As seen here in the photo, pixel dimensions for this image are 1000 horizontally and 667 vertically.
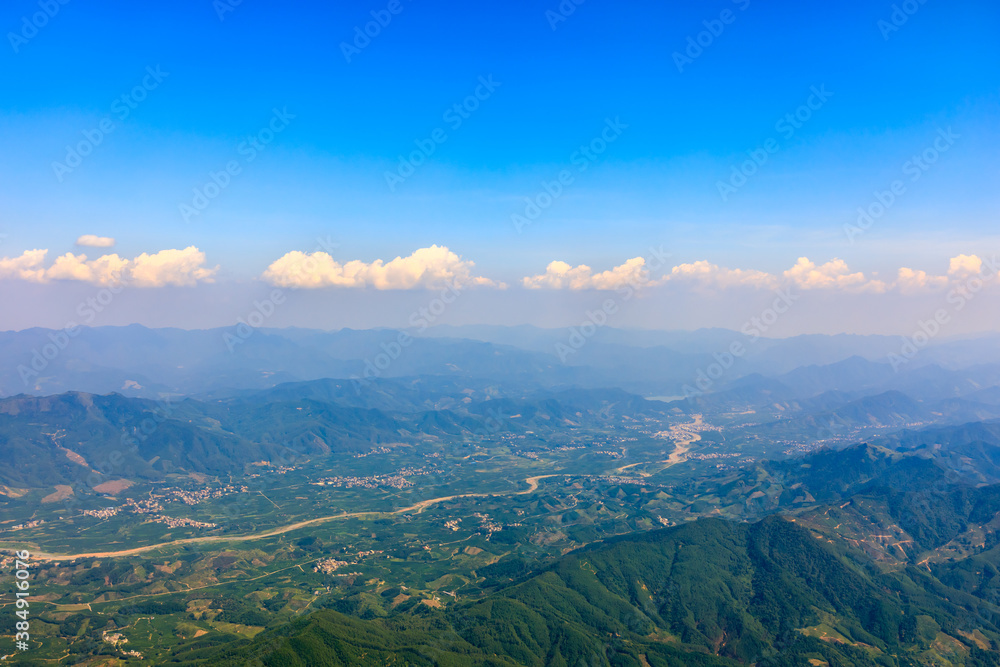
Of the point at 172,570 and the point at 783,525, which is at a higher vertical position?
the point at 783,525

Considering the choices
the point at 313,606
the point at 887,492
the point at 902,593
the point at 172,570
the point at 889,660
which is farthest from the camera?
the point at 887,492

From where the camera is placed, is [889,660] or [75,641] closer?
[889,660]

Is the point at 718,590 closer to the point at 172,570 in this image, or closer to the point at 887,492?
the point at 887,492

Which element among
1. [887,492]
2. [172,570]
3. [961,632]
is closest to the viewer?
[961,632]

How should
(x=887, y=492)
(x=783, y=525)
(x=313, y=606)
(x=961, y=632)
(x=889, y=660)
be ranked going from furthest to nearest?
(x=887, y=492) < (x=783, y=525) < (x=313, y=606) < (x=961, y=632) < (x=889, y=660)

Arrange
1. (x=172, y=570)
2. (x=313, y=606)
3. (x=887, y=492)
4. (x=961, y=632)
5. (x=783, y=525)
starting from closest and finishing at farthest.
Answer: (x=961, y=632) < (x=313, y=606) < (x=783, y=525) < (x=172, y=570) < (x=887, y=492)

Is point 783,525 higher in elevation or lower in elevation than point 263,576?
higher

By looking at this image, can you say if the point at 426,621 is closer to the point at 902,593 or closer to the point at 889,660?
A: the point at 889,660

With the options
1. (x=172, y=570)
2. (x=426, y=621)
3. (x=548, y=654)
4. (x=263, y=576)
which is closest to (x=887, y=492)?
(x=548, y=654)

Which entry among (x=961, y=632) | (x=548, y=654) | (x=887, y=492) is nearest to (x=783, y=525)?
(x=961, y=632)
